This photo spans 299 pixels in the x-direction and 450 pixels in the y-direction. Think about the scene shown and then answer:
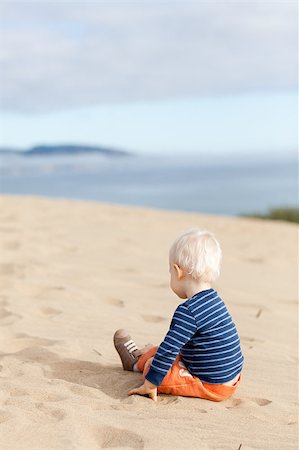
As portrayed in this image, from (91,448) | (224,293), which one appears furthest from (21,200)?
(91,448)

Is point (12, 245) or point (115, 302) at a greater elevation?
point (12, 245)

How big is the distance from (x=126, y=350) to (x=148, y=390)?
0.42 meters

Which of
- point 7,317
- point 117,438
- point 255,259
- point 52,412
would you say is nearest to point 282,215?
point 255,259

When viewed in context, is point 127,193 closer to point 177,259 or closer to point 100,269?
point 100,269

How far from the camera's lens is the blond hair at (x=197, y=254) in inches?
135

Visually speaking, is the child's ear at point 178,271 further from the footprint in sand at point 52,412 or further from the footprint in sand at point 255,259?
the footprint in sand at point 255,259

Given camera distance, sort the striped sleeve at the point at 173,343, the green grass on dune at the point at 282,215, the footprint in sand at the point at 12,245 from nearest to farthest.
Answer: the striped sleeve at the point at 173,343 → the footprint in sand at the point at 12,245 → the green grass on dune at the point at 282,215

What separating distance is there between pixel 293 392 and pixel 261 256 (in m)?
4.69

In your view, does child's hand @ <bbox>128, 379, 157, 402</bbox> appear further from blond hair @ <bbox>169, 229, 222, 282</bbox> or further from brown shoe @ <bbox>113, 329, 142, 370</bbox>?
blond hair @ <bbox>169, 229, 222, 282</bbox>

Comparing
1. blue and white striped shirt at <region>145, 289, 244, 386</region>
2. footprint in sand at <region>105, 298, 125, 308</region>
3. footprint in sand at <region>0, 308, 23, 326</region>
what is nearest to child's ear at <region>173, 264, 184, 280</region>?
blue and white striped shirt at <region>145, 289, 244, 386</region>

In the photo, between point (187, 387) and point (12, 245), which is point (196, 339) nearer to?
point (187, 387)

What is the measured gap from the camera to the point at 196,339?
3.52 meters

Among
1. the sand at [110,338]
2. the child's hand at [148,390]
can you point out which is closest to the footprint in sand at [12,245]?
the sand at [110,338]

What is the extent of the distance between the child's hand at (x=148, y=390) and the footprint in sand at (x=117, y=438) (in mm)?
496
